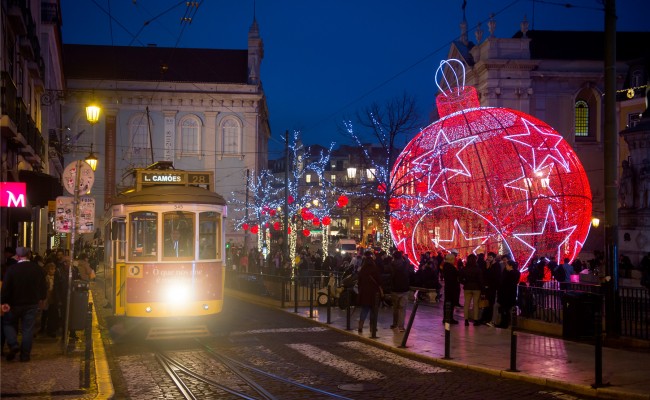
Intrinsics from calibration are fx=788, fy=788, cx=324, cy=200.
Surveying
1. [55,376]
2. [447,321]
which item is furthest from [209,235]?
[447,321]

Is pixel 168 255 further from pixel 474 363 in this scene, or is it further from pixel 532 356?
pixel 532 356

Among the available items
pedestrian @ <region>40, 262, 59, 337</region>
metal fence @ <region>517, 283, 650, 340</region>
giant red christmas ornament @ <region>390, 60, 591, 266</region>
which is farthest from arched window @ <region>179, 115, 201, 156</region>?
metal fence @ <region>517, 283, 650, 340</region>

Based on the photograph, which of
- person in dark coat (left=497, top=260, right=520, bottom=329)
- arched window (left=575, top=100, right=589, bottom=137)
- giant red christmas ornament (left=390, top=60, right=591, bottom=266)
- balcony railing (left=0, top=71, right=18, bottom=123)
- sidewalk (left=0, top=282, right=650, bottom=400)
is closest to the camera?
sidewalk (left=0, top=282, right=650, bottom=400)

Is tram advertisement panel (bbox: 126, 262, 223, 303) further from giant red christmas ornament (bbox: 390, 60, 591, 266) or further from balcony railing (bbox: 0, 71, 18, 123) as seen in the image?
giant red christmas ornament (bbox: 390, 60, 591, 266)

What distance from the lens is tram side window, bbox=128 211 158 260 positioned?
16.6m

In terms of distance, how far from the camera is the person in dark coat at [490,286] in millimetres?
18891

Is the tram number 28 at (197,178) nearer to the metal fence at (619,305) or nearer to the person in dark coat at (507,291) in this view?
the person in dark coat at (507,291)

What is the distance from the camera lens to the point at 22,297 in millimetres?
12906

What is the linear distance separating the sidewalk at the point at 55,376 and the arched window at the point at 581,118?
49226 mm

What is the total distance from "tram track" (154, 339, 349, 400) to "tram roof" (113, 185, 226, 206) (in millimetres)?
4135

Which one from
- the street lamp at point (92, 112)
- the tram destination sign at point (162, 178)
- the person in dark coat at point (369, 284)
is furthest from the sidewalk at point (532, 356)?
the street lamp at point (92, 112)

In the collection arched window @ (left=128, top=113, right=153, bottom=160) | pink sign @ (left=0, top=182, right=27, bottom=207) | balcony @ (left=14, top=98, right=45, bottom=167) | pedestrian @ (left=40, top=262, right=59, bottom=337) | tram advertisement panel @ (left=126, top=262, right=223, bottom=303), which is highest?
arched window @ (left=128, top=113, right=153, bottom=160)

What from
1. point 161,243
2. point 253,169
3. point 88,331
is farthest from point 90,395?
point 253,169

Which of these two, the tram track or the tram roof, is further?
the tram roof
